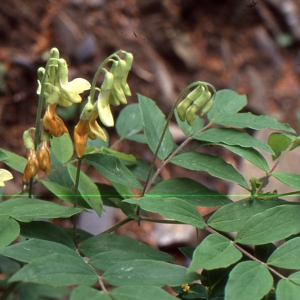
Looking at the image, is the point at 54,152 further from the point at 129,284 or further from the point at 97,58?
the point at 97,58

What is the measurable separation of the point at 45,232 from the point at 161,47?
2.89 metres

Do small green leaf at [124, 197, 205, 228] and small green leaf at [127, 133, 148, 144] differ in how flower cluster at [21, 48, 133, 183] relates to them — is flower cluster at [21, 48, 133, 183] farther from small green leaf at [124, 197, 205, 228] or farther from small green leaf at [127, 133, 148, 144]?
small green leaf at [127, 133, 148, 144]

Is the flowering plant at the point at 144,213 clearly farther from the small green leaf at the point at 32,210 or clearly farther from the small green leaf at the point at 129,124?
the small green leaf at the point at 129,124

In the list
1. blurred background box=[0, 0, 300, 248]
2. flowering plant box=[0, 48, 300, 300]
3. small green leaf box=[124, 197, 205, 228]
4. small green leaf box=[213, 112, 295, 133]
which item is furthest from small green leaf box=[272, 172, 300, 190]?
blurred background box=[0, 0, 300, 248]

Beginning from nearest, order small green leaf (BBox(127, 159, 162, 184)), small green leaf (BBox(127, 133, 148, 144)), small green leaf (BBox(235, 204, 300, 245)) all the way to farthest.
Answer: small green leaf (BBox(235, 204, 300, 245)) → small green leaf (BBox(127, 159, 162, 184)) → small green leaf (BBox(127, 133, 148, 144))

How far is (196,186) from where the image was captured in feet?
3.24

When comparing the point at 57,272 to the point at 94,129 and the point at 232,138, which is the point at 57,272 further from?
the point at 232,138

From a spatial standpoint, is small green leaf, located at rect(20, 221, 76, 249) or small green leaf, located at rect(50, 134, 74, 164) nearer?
small green leaf, located at rect(20, 221, 76, 249)

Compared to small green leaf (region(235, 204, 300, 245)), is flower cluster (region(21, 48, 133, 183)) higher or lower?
higher

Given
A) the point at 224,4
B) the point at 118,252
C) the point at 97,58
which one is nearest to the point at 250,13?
the point at 224,4

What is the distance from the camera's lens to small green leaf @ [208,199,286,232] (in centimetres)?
87

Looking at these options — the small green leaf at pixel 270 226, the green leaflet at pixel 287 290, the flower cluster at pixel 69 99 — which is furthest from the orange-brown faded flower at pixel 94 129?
the green leaflet at pixel 287 290

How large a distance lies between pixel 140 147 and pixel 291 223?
89.0 inches

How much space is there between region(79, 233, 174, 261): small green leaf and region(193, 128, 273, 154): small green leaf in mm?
270
